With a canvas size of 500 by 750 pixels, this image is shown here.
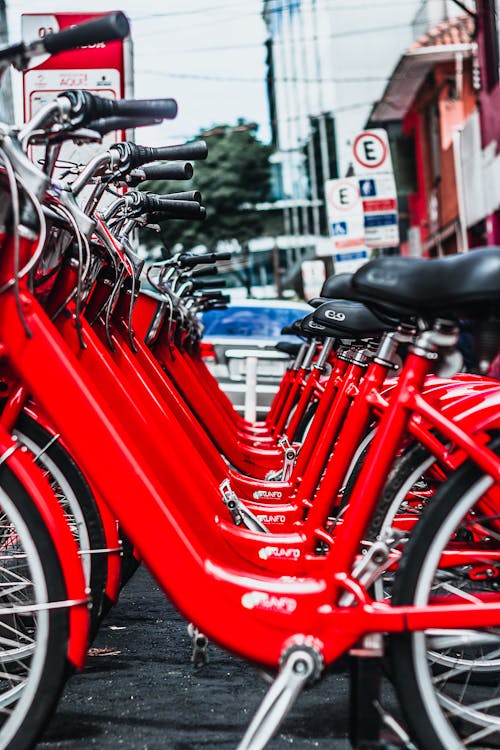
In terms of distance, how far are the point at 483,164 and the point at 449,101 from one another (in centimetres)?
597

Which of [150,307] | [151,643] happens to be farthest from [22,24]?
[151,643]

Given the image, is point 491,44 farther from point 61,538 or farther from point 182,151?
point 61,538

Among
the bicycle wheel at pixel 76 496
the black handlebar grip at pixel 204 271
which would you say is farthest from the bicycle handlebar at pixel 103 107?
the black handlebar grip at pixel 204 271

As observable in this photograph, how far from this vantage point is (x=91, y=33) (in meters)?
2.22

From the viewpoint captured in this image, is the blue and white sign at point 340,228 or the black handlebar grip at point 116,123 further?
the blue and white sign at point 340,228

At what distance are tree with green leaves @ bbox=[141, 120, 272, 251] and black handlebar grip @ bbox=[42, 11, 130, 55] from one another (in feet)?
91.2

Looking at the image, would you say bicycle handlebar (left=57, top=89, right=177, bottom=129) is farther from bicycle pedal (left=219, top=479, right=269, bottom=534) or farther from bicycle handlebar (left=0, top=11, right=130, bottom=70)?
bicycle pedal (left=219, top=479, right=269, bottom=534)

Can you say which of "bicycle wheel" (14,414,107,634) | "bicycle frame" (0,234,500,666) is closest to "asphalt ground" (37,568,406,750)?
"bicycle frame" (0,234,500,666)

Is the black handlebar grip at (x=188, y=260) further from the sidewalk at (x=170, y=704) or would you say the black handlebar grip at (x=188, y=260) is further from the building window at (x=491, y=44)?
the building window at (x=491, y=44)

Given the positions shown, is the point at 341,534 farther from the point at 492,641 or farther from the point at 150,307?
the point at 150,307

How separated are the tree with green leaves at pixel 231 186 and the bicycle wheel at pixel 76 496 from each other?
2704cm

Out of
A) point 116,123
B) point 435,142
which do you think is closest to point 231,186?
point 435,142

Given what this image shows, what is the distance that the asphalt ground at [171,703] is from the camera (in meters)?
3.02

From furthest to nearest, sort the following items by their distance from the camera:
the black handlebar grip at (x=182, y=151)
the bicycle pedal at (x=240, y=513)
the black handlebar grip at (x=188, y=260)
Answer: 1. the black handlebar grip at (x=188, y=260)
2. the bicycle pedal at (x=240, y=513)
3. the black handlebar grip at (x=182, y=151)
